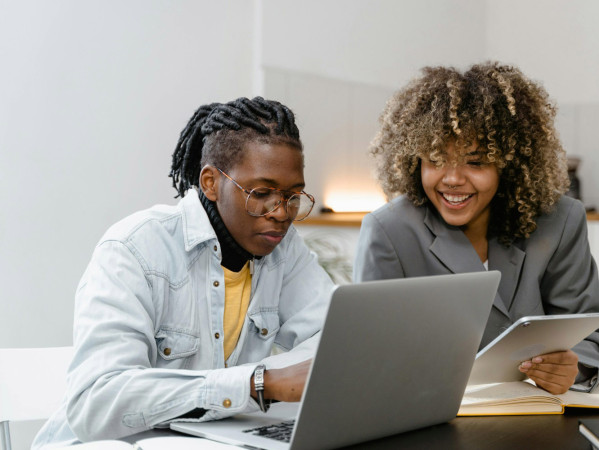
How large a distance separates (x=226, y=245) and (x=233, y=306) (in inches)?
5.2

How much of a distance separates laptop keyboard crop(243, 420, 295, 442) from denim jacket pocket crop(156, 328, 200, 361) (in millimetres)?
354

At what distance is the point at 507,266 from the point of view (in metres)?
1.84

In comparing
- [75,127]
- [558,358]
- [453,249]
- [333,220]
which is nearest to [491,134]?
[453,249]

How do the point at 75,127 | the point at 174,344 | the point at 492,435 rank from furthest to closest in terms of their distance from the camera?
the point at 75,127 < the point at 174,344 < the point at 492,435

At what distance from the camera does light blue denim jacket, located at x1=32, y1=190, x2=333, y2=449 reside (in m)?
1.15

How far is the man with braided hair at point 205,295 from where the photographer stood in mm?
1155

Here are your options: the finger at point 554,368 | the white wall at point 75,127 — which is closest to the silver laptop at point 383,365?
the finger at point 554,368

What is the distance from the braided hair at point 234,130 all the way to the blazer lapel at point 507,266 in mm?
635

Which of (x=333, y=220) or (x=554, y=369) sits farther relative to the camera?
(x=333, y=220)

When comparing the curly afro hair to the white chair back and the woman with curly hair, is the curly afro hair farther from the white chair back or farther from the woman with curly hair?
the white chair back

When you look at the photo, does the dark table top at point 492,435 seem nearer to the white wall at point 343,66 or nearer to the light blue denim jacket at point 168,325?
the light blue denim jacket at point 168,325

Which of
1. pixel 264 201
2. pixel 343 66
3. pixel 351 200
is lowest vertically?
pixel 351 200

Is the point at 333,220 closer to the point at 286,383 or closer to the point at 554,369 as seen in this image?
the point at 554,369

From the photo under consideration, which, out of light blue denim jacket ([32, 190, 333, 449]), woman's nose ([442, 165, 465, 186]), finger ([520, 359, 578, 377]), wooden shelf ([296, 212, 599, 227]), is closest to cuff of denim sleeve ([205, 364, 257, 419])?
light blue denim jacket ([32, 190, 333, 449])
